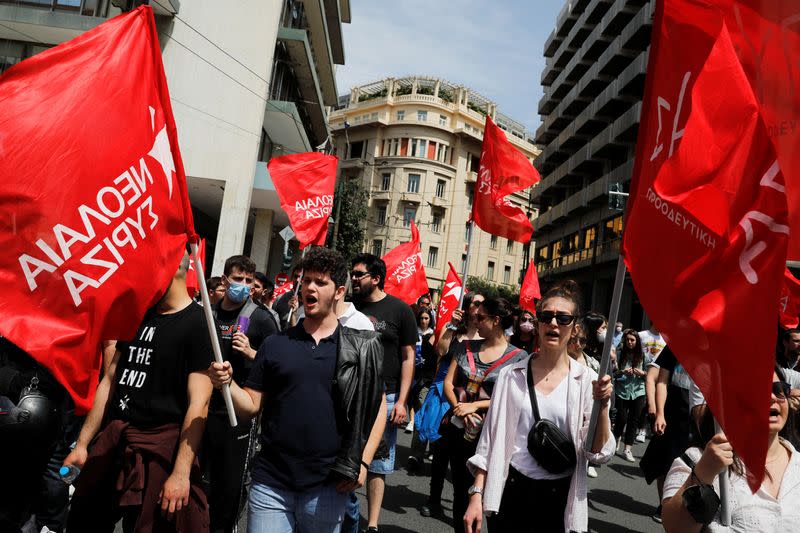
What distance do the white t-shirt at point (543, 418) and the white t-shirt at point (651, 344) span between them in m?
5.77

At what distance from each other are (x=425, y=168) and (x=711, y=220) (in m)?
57.7

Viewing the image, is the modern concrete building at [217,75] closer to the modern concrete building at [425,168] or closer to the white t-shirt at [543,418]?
the white t-shirt at [543,418]

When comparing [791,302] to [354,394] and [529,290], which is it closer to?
[354,394]

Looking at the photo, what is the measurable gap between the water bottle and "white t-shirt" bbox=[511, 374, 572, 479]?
217cm

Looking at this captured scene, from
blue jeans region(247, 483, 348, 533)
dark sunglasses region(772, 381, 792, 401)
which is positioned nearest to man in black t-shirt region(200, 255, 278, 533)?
blue jeans region(247, 483, 348, 533)

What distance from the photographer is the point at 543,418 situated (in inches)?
131

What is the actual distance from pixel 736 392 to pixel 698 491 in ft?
1.27

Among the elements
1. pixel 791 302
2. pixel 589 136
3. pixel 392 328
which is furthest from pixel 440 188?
pixel 392 328

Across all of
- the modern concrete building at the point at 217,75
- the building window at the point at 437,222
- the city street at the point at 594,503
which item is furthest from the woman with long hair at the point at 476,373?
the building window at the point at 437,222

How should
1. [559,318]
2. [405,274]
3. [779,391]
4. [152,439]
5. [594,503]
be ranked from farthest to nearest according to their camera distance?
[405,274] → [594,503] → [559,318] → [152,439] → [779,391]

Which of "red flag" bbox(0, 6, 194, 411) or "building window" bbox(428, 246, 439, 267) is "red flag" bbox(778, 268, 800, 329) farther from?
"building window" bbox(428, 246, 439, 267)

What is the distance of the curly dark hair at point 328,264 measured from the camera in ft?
11.6

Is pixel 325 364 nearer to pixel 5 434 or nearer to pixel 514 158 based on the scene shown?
pixel 5 434

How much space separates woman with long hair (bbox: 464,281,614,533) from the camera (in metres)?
3.21
